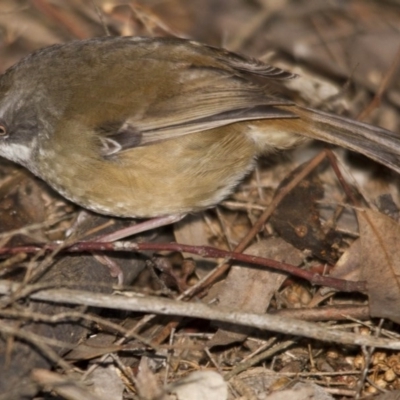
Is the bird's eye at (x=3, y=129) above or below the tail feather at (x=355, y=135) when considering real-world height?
above

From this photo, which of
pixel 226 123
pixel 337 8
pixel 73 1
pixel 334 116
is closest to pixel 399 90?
pixel 337 8

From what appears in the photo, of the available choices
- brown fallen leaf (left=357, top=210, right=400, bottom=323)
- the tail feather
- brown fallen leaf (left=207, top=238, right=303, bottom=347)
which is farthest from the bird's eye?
brown fallen leaf (left=357, top=210, right=400, bottom=323)

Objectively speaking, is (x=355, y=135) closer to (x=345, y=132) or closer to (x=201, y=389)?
(x=345, y=132)

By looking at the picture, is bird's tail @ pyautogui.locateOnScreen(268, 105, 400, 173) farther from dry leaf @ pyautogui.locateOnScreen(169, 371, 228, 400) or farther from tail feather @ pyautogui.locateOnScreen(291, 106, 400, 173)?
dry leaf @ pyautogui.locateOnScreen(169, 371, 228, 400)

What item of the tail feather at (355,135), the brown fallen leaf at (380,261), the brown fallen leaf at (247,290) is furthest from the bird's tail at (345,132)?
the brown fallen leaf at (247,290)

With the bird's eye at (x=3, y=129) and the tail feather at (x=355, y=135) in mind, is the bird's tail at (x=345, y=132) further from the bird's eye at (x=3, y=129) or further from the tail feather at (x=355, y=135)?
the bird's eye at (x=3, y=129)

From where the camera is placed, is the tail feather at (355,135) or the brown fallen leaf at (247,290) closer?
the brown fallen leaf at (247,290)

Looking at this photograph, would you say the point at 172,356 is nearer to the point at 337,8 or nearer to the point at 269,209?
the point at 269,209

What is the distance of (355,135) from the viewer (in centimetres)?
532

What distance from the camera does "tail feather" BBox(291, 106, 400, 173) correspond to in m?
5.28

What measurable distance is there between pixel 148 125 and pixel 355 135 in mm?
1298

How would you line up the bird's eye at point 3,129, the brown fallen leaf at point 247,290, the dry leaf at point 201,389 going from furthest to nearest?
1. the bird's eye at point 3,129
2. the brown fallen leaf at point 247,290
3. the dry leaf at point 201,389

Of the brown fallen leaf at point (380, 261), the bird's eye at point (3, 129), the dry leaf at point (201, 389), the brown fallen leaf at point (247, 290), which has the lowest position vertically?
the dry leaf at point (201, 389)

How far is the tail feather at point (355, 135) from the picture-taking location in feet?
17.3
